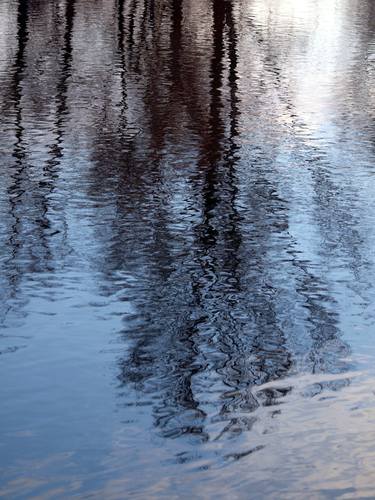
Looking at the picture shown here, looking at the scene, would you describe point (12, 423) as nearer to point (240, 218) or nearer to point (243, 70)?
point (240, 218)

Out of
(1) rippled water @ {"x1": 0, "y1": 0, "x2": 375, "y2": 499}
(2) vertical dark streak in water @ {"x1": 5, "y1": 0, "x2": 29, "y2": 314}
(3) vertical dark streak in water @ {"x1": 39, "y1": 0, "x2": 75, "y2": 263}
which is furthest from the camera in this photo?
(3) vertical dark streak in water @ {"x1": 39, "y1": 0, "x2": 75, "y2": 263}

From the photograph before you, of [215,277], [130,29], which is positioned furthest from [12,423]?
[130,29]

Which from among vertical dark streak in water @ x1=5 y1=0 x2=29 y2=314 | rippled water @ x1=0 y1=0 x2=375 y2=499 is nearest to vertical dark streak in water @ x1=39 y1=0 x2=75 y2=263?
rippled water @ x1=0 y1=0 x2=375 y2=499

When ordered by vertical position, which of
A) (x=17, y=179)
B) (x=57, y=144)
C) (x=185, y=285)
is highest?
(x=185, y=285)

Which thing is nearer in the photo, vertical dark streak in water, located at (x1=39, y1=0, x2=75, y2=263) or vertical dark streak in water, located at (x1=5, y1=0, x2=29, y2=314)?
vertical dark streak in water, located at (x1=5, y1=0, x2=29, y2=314)

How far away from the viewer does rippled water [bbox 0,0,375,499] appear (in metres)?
5.90

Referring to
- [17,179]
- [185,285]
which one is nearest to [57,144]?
[17,179]

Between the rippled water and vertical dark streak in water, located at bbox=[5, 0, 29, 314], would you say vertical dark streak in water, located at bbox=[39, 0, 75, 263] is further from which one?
vertical dark streak in water, located at bbox=[5, 0, 29, 314]

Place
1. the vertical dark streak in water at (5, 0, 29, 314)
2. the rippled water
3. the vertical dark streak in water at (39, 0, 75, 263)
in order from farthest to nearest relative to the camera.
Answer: the vertical dark streak in water at (39, 0, 75, 263) → the vertical dark streak in water at (5, 0, 29, 314) → the rippled water

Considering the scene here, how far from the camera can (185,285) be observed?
8555mm

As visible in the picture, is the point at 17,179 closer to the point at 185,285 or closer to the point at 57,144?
the point at 57,144

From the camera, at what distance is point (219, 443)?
19.8 ft

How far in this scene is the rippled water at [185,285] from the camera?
5898mm

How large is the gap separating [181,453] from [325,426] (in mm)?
844
